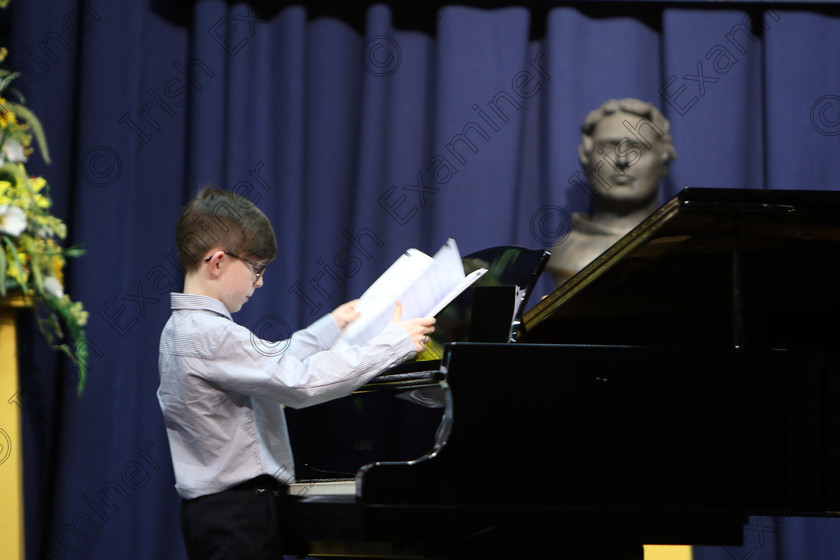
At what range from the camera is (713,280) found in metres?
1.85

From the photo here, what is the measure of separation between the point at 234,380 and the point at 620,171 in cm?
171

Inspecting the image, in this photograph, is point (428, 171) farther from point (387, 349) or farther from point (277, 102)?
point (387, 349)

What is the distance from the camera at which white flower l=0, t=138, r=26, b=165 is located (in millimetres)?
2273

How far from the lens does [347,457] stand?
221cm

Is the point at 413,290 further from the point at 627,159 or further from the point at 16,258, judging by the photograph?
the point at 627,159

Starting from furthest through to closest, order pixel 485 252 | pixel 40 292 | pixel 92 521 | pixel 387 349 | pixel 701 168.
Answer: pixel 701 168, pixel 92 521, pixel 40 292, pixel 485 252, pixel 387 349

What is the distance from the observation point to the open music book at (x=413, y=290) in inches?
64.5

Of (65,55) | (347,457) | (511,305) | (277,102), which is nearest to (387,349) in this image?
(511,305)

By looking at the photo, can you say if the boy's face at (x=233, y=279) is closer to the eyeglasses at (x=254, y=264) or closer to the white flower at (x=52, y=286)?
the eyeglasses at (x=254, y=264)

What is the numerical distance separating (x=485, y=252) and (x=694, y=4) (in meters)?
1.75

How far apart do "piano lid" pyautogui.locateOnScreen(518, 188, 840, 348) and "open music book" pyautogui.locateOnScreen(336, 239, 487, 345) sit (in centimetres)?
22

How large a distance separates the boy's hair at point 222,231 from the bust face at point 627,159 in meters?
1.46

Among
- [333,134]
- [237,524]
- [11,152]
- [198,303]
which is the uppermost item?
[333,134]

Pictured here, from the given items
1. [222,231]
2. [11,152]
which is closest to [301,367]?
[222,231]
